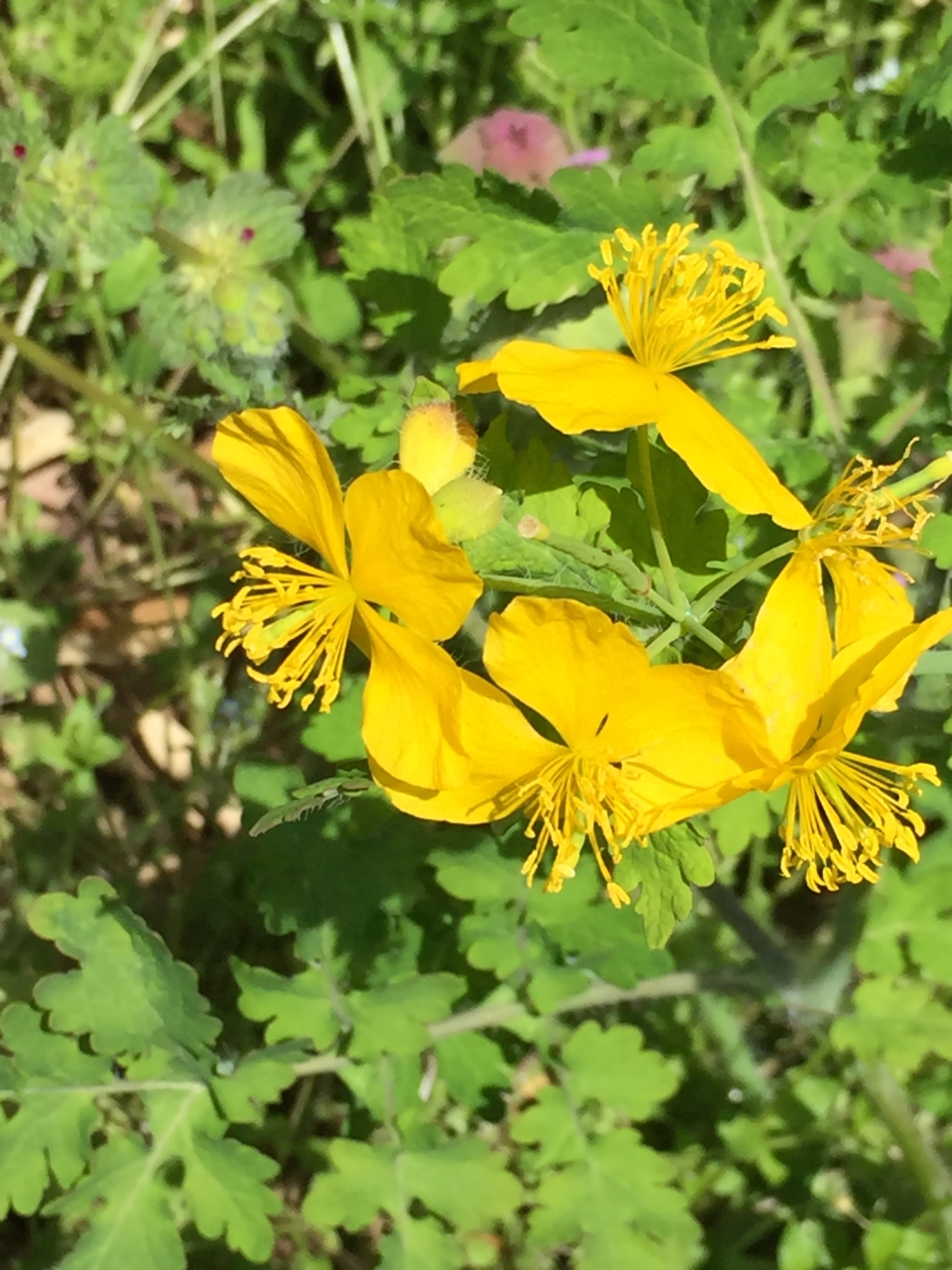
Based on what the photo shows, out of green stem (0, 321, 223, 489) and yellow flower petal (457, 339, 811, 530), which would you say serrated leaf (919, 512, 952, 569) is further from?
green stem (0, 321, 223, 489)

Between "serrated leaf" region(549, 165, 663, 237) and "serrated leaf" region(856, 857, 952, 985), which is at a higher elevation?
"serrated leaf" region(549, 165, 663, 237)

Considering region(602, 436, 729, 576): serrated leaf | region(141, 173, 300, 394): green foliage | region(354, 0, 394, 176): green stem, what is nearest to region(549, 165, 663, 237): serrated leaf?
region(602, 436, 729, 576): serrated leaf

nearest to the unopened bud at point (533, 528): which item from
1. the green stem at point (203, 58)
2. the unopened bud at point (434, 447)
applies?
the unopened bud at point (434, 447)

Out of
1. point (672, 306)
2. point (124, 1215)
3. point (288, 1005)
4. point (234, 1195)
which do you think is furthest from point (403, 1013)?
point (672, 306)

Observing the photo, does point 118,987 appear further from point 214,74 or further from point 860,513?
point 214,74

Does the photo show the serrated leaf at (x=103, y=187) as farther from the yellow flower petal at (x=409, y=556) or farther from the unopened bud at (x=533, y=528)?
the unopened bud at (x=533, y=528)

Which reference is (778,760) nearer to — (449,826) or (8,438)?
(449,826)

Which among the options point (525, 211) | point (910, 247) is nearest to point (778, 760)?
point (525, 211)
